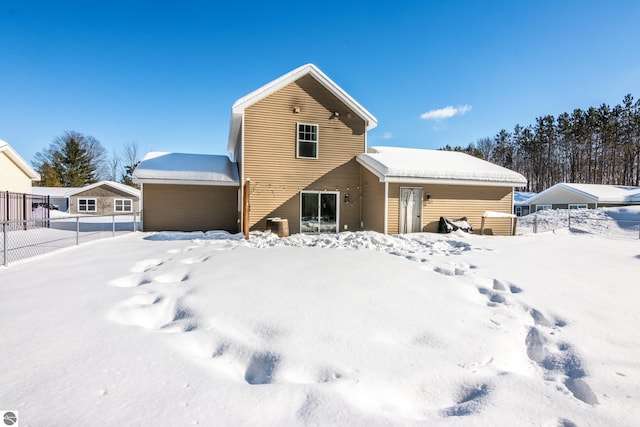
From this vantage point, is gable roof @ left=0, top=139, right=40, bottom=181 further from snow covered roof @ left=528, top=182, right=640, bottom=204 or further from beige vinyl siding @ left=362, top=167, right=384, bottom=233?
snow covered roof @ left=528, top=182, right=640, bottom=204

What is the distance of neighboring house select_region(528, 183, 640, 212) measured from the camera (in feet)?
76.8

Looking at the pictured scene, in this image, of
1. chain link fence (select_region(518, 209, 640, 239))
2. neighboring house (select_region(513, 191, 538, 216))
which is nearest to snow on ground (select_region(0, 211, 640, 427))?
chain link fence (select_region(518, 209, 640, 239))

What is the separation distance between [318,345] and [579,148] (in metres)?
47.6

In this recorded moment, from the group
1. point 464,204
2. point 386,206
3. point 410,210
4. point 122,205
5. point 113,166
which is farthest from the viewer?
point 113,166

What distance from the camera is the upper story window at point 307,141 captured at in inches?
486

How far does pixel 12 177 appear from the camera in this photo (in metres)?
15.5

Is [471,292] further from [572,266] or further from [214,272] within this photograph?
[214,272]

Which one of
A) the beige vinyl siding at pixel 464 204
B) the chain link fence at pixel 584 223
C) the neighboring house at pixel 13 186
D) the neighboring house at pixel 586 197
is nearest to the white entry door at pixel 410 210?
the beige vinyl siding at pixel 464 204

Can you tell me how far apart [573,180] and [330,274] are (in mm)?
46584

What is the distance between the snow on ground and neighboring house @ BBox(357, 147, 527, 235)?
19.9 feet

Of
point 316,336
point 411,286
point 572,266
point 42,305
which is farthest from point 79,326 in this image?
point 572,266

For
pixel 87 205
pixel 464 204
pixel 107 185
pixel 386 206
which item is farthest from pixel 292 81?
pixel 87 205

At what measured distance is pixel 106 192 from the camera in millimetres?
29797

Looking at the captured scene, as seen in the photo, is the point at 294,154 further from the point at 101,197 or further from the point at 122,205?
the point at 101,197
